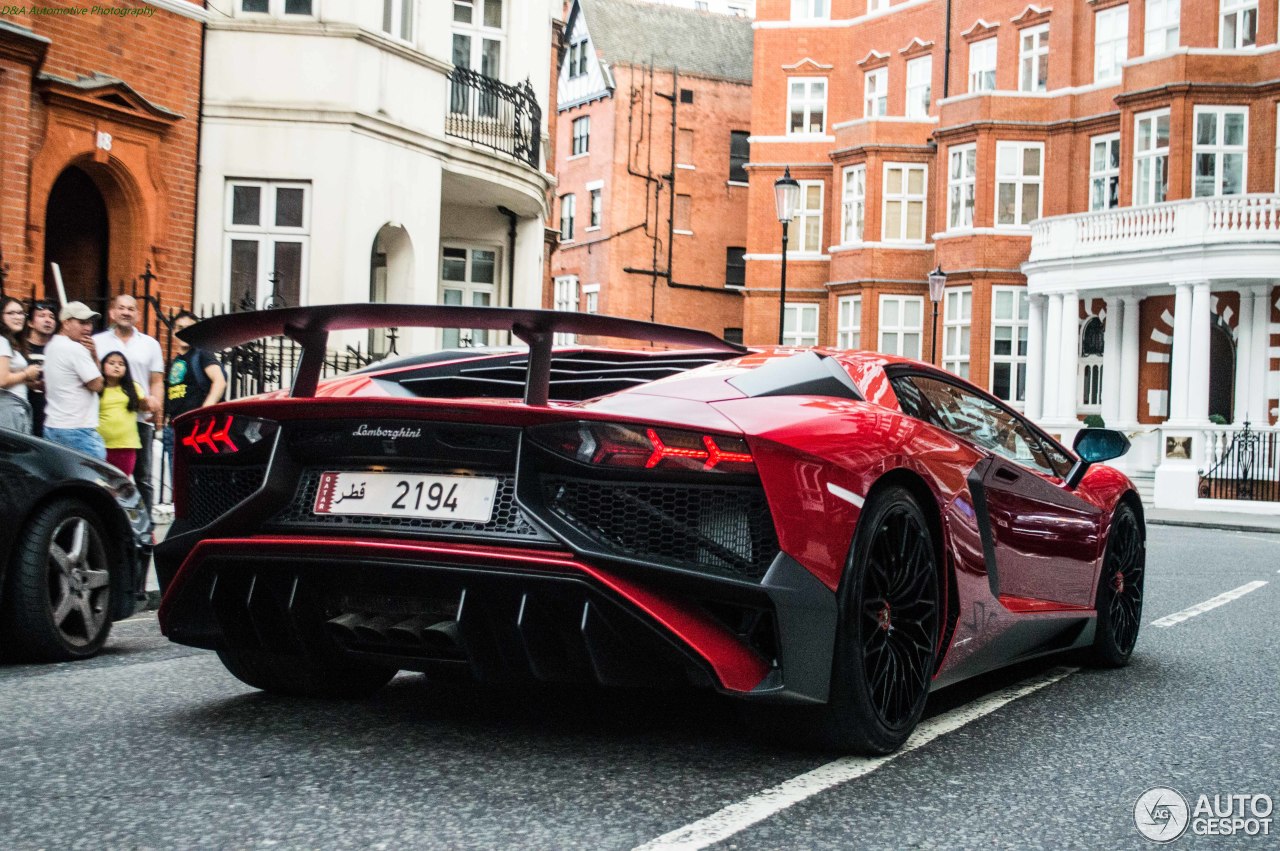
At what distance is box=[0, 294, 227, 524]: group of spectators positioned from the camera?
828 cm

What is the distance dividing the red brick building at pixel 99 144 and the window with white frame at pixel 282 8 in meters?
0.59

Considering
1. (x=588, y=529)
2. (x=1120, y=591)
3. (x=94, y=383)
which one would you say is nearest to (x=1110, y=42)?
(x=94, y=383)

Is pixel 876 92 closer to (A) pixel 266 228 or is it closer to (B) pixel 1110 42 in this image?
(B) pixel 1110 42

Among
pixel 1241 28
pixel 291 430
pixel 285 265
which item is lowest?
pixel 291 430

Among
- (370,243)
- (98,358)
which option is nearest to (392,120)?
(370,243)

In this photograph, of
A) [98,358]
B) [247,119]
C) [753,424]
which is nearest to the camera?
[753,424]

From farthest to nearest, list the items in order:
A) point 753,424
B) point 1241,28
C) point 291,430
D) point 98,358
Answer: point 1241,28 < point 98,358 < point 291,430 < point 753,424

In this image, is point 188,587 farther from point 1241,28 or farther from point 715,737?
point 1241,28

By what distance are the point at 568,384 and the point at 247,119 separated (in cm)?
1382

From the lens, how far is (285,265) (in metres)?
17.2

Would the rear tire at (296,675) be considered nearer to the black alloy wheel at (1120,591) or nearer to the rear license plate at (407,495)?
the rear license plate at (407,495)

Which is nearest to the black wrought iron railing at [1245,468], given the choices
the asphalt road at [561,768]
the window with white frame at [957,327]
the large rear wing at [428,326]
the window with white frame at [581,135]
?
the window with white frame at [957,327]

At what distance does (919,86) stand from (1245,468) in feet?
56.8

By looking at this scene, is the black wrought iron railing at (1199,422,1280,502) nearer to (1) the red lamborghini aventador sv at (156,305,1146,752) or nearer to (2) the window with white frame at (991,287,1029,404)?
(2) the window with white frame at (991,287,1029,404)
